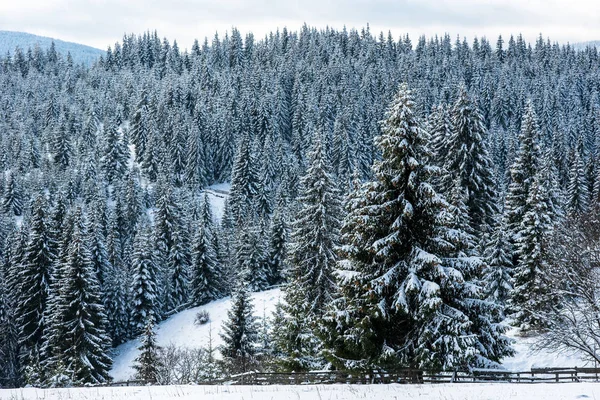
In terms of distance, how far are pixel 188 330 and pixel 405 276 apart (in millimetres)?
40092

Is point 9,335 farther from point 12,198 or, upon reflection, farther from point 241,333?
point 12,198

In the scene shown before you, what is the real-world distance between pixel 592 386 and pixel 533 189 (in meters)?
18.5

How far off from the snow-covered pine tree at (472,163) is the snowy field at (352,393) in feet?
75.5

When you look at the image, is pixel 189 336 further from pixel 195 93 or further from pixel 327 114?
pixel 195 93

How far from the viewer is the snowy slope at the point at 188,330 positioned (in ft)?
164

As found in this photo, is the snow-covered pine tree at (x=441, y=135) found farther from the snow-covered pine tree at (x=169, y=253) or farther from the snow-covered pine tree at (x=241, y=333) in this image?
the snow-covered pine tree at (x=169, y=253)

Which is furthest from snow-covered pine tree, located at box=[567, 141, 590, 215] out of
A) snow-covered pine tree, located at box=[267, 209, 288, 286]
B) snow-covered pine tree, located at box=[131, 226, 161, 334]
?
snow-covered pine tree, located at box=[131, 226, 161, 334]

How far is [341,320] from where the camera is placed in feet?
61.7

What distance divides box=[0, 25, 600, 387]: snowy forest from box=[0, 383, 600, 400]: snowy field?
1805 mm

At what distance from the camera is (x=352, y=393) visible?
15211 millimetres

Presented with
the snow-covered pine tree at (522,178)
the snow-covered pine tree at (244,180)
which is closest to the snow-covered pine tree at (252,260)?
the snow-covered pine tree at (244,180)

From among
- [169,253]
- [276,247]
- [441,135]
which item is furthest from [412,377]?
[169,253]

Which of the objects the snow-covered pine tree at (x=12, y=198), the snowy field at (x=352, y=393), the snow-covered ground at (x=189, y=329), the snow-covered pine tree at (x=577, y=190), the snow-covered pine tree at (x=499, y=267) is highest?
the snow-covered pine tree at (x=12, y=198)

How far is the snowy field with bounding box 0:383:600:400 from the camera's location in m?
14.1
